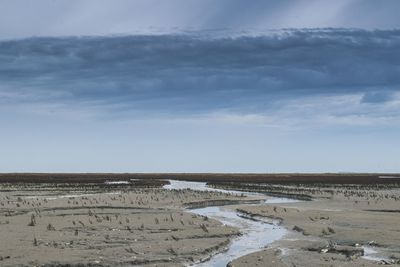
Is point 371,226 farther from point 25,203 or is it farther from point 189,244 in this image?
point 25,203

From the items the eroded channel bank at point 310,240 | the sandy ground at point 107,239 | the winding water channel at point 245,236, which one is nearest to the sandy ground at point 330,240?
the eroded channel bank at point 310,240

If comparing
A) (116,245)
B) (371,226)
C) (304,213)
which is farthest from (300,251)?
(304,213)

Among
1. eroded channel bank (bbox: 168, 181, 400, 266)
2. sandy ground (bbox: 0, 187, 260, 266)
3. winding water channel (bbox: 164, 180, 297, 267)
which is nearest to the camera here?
sandy ground (bbox: 0, 187, 260, 266)

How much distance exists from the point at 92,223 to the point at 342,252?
13.4 metres

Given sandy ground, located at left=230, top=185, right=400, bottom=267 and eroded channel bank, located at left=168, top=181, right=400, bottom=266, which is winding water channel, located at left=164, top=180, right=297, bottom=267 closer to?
eroded channel bank, located at left=168, top=181, right=400, bottom=266

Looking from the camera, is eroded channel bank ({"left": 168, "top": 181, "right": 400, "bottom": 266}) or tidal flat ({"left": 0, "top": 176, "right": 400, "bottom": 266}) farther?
eroded channel bank ({"left": 168, "top": 181, "right": 400, "bottom": 266})

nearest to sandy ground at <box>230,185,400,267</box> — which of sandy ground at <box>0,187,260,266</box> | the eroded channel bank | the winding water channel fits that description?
the eroded channel bank

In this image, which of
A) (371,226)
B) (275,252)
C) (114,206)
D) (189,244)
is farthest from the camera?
(114,206)

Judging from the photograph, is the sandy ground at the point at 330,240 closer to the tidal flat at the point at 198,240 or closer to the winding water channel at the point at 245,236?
the tidal flat at the point at 198,240

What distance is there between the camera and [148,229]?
2589 cm

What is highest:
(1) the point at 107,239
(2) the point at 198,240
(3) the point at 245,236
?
(1) the point at 107,239

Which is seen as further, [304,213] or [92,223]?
[304,213]

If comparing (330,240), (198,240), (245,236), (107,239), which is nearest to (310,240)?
(330,240)

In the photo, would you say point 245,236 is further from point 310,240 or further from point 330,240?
point 330,240
